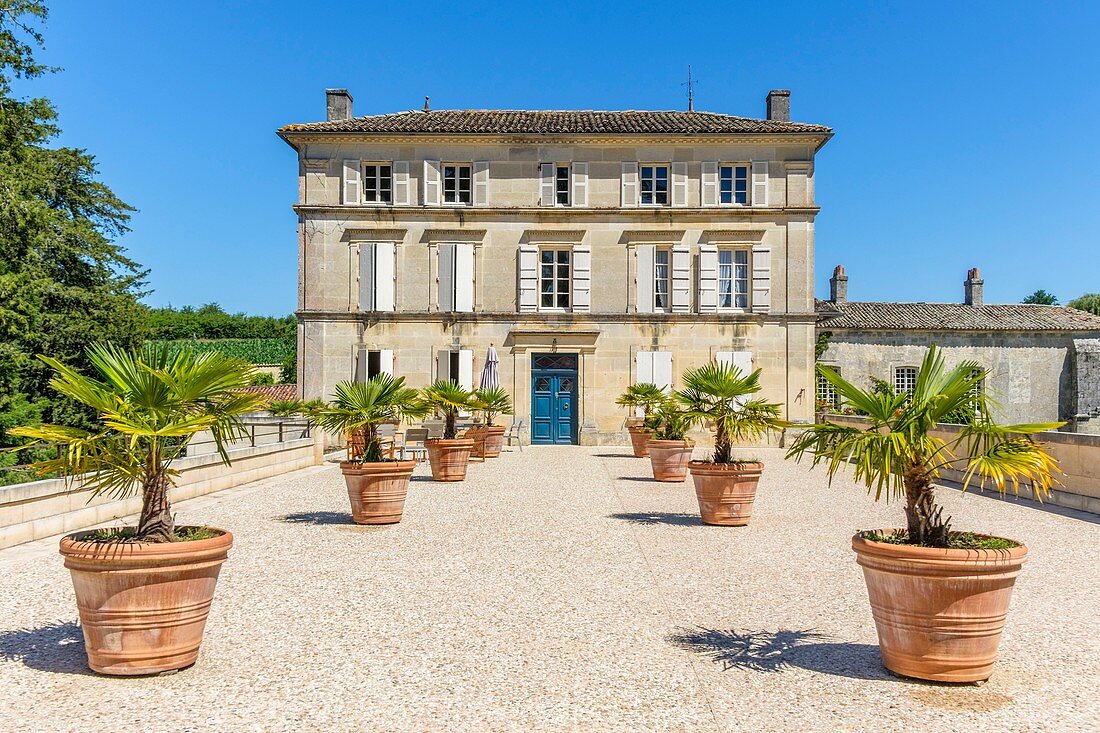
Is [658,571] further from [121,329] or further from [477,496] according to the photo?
[121,329]

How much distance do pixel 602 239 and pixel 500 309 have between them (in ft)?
11.8

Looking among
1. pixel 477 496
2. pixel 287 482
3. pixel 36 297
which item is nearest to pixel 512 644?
pixel 477 496

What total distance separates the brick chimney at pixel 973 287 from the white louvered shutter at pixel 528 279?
22.6 m

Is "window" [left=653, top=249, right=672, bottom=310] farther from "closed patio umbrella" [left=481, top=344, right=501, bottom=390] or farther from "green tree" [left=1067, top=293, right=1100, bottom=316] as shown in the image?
"green tree" [left=1067, top=293, right=1100, bottom=316]

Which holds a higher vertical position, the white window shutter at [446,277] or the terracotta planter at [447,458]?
the white window shutter at [446,277]

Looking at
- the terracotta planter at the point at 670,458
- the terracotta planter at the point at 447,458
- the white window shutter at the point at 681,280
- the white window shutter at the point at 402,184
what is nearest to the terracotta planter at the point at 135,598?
the terracotta planter at the point at 447,458

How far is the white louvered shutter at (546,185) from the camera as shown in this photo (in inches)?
960

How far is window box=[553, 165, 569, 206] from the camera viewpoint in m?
Answer: 24.5

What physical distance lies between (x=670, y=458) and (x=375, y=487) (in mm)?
6129

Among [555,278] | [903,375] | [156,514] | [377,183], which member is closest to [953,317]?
[903,375]

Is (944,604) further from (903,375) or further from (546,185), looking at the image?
(903,375)

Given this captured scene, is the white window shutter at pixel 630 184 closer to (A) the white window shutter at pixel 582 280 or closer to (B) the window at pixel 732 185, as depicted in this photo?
(A) the white window shutter at pixel 582 280

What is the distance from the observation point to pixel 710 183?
24.3 m

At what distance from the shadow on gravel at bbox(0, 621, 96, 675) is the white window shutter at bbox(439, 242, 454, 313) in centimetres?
1897
